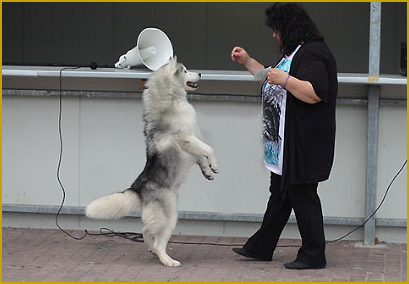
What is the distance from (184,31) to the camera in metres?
13.3

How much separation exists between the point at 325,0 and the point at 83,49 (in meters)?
4.55

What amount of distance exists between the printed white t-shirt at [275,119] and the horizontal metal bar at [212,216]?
1172 mm

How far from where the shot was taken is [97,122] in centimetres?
681

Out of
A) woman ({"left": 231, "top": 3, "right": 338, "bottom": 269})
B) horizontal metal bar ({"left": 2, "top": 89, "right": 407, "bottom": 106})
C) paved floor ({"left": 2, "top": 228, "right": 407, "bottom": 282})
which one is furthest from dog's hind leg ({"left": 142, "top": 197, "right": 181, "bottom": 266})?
horizontal metal bar ({"left": 2, "top": 89, "right": 407, "bottom": 106})

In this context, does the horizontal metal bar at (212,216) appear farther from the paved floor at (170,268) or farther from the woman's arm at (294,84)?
the woman's arm at (294,84)

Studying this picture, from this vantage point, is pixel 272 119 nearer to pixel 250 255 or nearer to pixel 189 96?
pixel 250 255

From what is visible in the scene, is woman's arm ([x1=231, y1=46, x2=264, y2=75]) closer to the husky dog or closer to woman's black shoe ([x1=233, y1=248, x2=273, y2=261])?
the husky dog

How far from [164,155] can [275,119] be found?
89 cm

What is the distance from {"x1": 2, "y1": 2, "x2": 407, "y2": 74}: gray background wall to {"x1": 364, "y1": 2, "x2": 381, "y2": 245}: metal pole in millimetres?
6453

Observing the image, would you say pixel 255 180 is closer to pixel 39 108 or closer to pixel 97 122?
pixel 97 122

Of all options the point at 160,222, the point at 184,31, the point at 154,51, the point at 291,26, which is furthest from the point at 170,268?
the point at 184,31

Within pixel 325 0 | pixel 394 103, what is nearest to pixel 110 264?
pixel 394 103

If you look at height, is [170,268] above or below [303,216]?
below

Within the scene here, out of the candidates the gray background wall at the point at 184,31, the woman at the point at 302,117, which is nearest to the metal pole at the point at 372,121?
the woman at the point at 302,117
